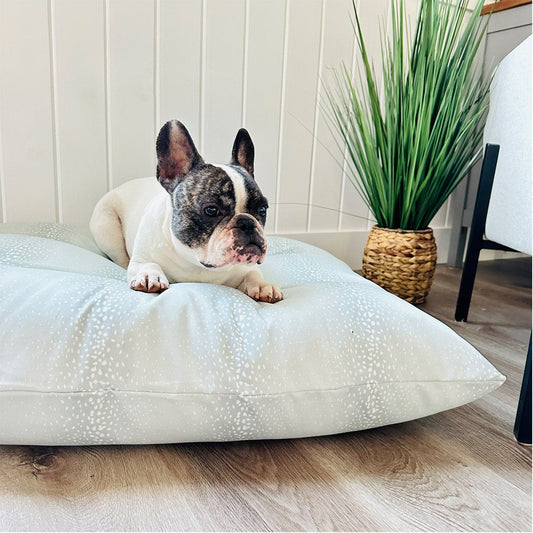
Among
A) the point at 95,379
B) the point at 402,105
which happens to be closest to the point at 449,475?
the point at 95,379

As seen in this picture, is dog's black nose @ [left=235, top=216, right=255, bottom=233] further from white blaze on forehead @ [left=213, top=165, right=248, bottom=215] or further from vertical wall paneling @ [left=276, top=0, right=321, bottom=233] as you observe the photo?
vertical wall paneling @ [left=276, top=0, right=321, bottom=233]

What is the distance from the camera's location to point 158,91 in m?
1.74

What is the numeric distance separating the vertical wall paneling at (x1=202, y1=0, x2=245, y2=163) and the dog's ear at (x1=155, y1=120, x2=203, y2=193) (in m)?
0.83

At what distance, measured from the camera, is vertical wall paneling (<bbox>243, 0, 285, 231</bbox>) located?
184 centimetres

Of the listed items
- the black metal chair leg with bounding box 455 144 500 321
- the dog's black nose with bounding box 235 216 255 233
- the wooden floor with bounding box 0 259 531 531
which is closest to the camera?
the wooden floor with bounding box 0 259 531 531

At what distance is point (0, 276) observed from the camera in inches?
36.8

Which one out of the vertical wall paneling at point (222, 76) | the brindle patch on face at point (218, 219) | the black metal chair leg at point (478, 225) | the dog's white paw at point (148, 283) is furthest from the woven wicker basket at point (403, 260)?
the dog's white paw at point (148, 283)

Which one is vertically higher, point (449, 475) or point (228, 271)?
point (228, 271)

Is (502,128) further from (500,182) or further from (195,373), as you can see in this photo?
(195,373)

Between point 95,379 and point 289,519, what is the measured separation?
1.12ft

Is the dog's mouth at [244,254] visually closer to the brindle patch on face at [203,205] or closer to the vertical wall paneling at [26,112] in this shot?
the brindle patch on face at [203,205]

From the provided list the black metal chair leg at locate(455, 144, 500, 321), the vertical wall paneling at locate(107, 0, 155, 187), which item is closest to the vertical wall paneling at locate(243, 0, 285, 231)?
the vertical wall paneling at locate(107, 0, 155, 187)

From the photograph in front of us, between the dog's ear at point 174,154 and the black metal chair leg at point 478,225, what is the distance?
0.86 metres

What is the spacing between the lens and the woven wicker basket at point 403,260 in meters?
1.65
